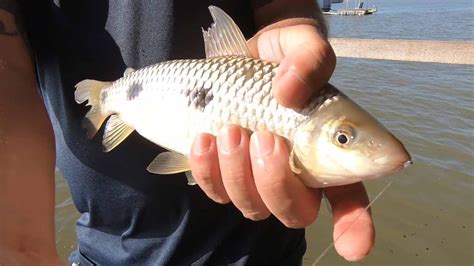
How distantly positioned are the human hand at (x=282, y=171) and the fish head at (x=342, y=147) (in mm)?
43

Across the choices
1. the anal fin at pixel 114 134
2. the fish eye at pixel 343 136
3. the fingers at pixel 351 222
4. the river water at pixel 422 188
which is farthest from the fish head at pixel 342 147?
the river water at pixel 422 188

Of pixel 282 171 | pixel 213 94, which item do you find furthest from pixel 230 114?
pixel 282 171

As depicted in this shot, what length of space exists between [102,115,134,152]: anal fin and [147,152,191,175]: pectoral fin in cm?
20

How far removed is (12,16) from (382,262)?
345 centimetres

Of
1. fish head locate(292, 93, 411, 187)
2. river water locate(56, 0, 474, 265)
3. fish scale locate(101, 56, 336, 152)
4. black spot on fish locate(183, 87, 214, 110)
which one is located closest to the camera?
fish head locate(292, 93, 411, 187)

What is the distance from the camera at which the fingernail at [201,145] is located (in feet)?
3.85

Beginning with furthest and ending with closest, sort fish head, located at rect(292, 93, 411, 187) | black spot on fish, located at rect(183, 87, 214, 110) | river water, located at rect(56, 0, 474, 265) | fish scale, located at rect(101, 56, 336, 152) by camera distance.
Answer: river water, located at rect(56, 0, 474, 265)
black spot on fish, located at rect(183, 87, 214, 110)
fish scale, located at rect(101, 56, 336, 152)
fish head, located at rect(292, 93, 411, 187)

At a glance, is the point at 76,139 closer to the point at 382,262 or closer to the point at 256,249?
the point at 256,249

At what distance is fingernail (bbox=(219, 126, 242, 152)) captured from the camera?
1140mm

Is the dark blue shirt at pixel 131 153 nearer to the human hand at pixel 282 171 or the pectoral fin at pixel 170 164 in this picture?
the pectoral fin at pixel 170 164

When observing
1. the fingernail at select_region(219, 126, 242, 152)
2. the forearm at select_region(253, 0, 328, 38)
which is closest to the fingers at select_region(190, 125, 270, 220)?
the fingernail at select_region(219, 126, 242, 152)

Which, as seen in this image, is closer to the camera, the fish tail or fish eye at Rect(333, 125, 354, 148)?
fish eye at Rect(333, 125, 354, 148)

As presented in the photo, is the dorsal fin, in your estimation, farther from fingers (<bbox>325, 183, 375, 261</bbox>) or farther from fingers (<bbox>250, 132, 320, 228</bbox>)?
fingers (<bbox>325, 183, 375, 261</bbox>)

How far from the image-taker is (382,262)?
12.7 feet
